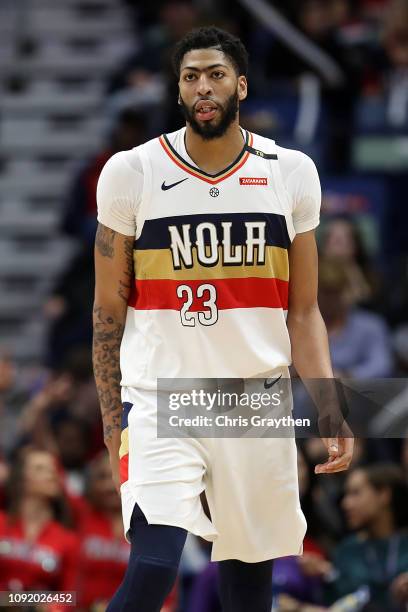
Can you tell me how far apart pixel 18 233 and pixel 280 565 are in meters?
5.81

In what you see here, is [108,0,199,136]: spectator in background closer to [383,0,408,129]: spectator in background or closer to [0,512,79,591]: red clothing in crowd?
[383,0,408,129]: spectator in background

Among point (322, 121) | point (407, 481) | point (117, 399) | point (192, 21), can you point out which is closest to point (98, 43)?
point (192, 21)

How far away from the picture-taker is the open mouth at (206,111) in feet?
16.6

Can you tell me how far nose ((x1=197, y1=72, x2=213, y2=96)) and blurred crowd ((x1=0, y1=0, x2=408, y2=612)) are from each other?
231cm

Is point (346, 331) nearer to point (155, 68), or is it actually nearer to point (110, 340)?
point (110, 340)

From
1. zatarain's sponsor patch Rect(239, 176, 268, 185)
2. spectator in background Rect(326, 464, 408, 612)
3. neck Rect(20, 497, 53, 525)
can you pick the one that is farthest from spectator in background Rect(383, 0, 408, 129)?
zatarain's sponsor patch Rect(239, 176, 268, 185)

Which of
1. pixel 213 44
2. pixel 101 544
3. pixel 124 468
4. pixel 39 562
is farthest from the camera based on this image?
pixel 101 544

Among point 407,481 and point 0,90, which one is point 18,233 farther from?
point 407,481

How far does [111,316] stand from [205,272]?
16.7 inches

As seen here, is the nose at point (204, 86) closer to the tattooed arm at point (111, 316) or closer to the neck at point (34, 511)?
the tattooed arm at point (111, 316)

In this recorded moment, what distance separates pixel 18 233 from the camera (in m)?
12.7

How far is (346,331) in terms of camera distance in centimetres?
912

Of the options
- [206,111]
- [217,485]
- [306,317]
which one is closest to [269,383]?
[306,317]

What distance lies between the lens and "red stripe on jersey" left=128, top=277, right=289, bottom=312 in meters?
5.02
